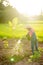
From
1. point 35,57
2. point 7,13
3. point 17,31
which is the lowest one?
point 35,57

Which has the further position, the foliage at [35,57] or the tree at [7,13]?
the tree at [7,13]

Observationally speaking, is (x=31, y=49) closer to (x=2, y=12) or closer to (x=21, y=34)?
(x=21, y=34)

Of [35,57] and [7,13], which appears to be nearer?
[35,57]

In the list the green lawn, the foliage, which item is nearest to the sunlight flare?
the green lawn

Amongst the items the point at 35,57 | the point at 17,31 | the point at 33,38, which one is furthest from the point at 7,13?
the point at 35,57

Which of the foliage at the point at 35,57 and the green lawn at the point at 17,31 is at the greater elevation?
the green lawn at the point at 17,31

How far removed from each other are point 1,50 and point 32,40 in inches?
23.8

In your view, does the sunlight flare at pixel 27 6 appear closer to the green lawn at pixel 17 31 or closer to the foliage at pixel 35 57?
the green lawn at pixel 17 31

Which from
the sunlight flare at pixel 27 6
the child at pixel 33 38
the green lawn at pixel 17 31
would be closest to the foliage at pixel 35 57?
the child at pixel 33 38

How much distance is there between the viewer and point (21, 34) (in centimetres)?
286

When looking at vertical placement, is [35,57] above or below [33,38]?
below

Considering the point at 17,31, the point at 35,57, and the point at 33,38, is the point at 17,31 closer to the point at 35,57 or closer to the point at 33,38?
the point at 33,38

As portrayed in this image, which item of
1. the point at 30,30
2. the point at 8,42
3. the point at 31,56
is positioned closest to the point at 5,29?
the point at 8,42

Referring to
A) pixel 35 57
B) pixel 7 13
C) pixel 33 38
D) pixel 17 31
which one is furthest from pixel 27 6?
pixel 35 57
